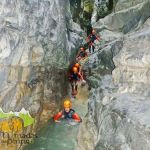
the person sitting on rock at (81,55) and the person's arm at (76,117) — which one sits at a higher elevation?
the person sitting on rock at (81,55)

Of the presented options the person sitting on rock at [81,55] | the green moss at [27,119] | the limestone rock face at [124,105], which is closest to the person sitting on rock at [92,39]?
the person sitting on rock at [81,55]

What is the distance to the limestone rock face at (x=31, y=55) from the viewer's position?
12945mm

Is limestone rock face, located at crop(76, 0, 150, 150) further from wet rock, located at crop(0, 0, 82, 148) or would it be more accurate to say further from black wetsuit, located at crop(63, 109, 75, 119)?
wet rock, located at crop(0, 0, 82, 148)

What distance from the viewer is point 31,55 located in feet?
45.5

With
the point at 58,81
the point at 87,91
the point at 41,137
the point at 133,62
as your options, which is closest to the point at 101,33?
the point at 87,91

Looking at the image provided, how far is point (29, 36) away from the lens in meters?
14.0

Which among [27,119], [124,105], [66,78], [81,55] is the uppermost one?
[81,55]

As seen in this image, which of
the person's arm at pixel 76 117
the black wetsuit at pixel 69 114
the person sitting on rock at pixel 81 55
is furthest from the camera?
the person sitting on rock at pixel 81 55

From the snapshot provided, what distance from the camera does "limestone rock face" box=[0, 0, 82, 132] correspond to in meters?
12.9

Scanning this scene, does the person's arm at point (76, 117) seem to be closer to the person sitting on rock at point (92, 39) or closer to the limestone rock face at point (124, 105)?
the limestone rock face at point (124, 105)

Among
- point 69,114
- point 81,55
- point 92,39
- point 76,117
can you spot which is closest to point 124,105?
point 76,117

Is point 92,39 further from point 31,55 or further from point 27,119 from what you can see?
point 27,119

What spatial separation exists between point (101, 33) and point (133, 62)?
1304 cm

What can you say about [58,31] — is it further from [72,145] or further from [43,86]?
[72,145]
